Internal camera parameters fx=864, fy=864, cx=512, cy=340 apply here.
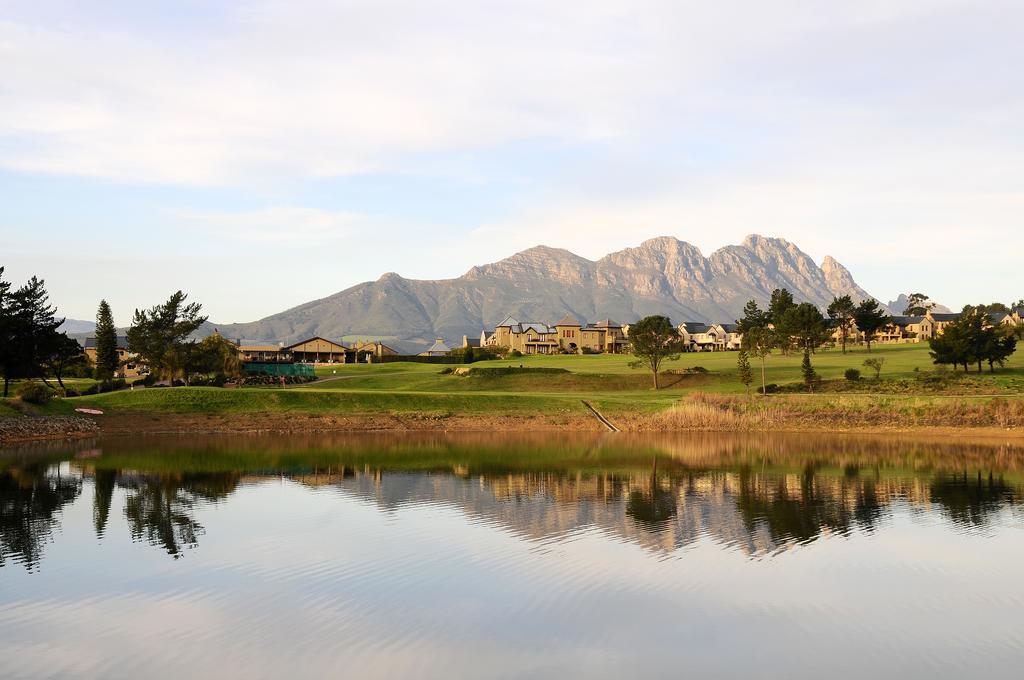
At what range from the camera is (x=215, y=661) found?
19.6 meters

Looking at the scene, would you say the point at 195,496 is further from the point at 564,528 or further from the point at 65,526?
the point at 564,528

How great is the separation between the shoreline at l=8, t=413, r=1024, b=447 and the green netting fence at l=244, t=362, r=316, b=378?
3742 centimetres

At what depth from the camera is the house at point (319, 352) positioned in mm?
168000

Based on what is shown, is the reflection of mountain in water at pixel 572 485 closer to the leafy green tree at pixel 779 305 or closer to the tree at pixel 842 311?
the tree at pixel 842 311

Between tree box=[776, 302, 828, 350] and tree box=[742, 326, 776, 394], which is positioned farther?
Answer: tree box=[776, 302, 828, 350]

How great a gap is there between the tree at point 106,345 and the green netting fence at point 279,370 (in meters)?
19.2

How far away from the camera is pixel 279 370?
4934 inches

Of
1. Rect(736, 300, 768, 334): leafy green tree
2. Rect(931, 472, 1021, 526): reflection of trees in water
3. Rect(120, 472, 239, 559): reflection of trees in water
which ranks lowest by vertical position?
Rect(931, 472, 1021, 526): reflection of trees in water

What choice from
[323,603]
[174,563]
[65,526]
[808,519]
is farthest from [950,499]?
[65,526]

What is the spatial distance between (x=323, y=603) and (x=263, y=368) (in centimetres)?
10867

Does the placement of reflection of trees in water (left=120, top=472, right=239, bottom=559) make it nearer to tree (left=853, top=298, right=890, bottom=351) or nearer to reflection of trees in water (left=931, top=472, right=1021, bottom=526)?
reflection of trees in water (left=931, top=472, right=1021, bottom=526)

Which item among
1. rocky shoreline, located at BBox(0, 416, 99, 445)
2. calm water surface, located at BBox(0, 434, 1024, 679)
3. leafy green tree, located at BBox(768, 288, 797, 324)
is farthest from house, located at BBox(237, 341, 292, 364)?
calm water surface, located at BBox(0, 434, 1024, 679)

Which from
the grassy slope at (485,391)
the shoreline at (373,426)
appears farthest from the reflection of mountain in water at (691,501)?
the grassy slope at (485,391)

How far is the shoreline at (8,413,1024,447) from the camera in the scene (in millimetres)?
74000
